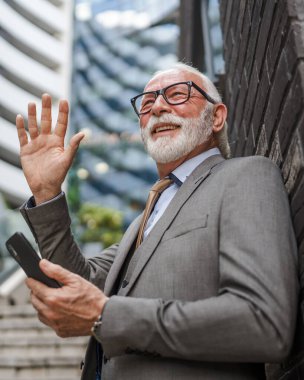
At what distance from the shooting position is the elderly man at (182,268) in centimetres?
144

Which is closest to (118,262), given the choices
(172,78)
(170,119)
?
(170,119)

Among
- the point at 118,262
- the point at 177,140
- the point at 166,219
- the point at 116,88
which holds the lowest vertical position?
the point at 116,88

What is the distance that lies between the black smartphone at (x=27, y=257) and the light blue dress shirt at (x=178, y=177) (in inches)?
19.1

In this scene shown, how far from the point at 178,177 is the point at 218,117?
17.1 inches

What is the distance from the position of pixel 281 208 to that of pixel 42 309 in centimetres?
81

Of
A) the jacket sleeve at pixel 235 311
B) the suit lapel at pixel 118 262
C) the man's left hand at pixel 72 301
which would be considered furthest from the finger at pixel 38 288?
the suit lapel at pixel 118 262

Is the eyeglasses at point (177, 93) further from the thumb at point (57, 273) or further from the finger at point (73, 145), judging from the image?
the thumb at point (57, 273)

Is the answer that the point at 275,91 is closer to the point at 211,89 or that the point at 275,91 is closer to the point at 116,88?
the point at 211,89

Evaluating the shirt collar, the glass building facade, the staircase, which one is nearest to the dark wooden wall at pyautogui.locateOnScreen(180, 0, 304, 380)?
the shirt collar

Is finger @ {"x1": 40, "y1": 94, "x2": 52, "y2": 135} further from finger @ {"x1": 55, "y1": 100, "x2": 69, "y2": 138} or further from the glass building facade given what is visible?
the glass building facade

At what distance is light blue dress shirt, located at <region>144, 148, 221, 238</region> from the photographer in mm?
2109

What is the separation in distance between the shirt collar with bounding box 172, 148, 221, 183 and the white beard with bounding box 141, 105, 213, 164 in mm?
43

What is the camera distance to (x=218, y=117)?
2430 mm

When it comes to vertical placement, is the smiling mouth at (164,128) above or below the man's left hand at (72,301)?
above
